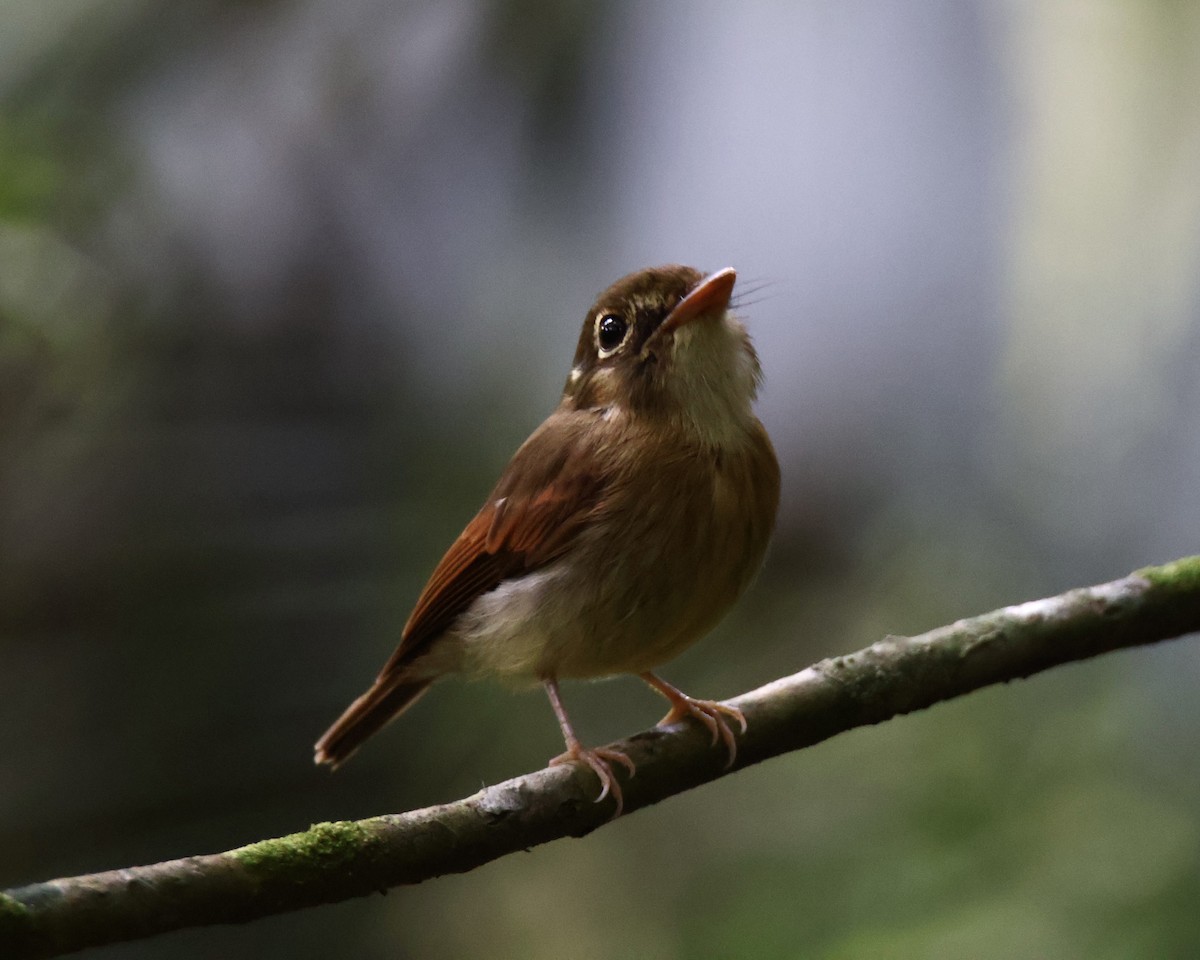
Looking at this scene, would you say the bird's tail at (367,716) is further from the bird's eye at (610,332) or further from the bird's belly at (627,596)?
the bird's eye at (610,332)

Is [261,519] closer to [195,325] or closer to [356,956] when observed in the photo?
[195,325]

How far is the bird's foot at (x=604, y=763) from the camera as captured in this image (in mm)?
2213

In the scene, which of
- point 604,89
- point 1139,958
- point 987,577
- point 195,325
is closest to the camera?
point 1139,958

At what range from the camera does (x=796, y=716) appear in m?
2.42

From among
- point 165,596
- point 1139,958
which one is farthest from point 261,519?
point 1139,958

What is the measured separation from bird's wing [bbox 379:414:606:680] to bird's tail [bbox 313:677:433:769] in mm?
71

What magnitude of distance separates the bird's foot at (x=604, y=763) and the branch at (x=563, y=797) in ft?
0.08

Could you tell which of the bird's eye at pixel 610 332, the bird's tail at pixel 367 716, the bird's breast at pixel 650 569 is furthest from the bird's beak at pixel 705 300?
the bird's tail at pixel 367 716

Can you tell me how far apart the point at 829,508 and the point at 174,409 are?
2278mm

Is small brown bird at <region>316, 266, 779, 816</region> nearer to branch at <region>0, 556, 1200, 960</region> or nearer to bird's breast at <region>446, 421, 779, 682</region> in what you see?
bird's breast at <region>446, 421, 779, 682</region>

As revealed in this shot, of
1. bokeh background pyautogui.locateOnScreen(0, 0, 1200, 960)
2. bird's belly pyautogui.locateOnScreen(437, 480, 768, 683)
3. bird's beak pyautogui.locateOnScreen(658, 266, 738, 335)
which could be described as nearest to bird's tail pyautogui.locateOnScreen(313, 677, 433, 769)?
bird's belly pyautogui.locateOnScreen(437, 480, 768, 683)

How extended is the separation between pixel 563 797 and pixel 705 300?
116 centimetres

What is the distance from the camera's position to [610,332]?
291 centimetres

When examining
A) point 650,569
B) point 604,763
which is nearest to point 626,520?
point 650,569
